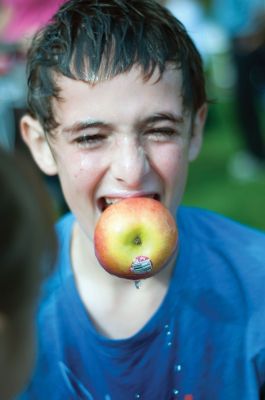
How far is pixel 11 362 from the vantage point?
143 centimetres

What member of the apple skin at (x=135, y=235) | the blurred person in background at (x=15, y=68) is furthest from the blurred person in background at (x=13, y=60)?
the apple skin at (x=135, y=235)

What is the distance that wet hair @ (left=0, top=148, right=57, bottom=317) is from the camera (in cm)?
135

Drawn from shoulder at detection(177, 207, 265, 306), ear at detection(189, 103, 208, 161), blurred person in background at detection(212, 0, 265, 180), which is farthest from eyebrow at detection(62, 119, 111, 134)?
blurred person in background at detection(212, 0, 265, 180)

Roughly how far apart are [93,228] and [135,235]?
23cm

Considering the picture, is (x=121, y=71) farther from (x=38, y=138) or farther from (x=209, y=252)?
(x=209, y=252)

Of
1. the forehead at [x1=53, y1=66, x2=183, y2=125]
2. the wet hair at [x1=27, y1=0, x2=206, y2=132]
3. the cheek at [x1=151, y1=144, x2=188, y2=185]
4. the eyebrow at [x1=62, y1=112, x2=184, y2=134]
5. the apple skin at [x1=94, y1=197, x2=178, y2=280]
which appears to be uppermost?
the wet hair at [x1=27, y1=0, x2=206, y2=132]

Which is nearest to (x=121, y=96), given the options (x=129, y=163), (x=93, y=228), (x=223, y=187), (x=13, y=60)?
(x=129, y=163)

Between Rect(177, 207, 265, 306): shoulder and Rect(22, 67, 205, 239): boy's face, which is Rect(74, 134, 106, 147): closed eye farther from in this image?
Rect(177, 207, 265, 306): shoulder

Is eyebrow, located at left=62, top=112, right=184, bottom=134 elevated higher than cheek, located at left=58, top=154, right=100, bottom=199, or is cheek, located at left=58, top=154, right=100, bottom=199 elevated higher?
eyebrow, located at left=62, top=112, right=184, bottom=134

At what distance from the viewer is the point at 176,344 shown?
2037mm

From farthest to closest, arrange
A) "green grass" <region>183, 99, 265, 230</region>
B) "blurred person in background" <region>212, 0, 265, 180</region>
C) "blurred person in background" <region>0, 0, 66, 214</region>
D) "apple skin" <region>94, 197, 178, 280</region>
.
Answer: "blurred person in background" <region>212, 0, 265, 180</region>
"green grass" <region>183, 99, 265, 230</region>
"blurred person in background" <region>0, 0, 66, 214</region>
"apple skin" <region>94, 197, 178, 280</region>

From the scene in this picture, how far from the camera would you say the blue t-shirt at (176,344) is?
6.53ft

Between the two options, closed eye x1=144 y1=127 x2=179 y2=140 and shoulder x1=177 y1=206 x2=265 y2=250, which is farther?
shoulder x1=177 y1=206 x2=265 y2=250

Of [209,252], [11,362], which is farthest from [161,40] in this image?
[11,362]
